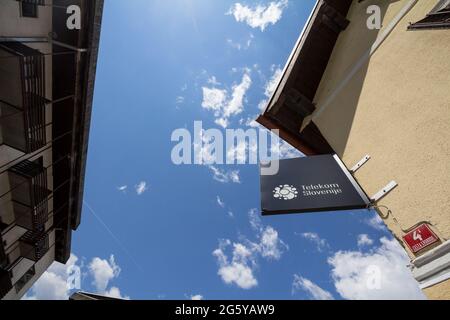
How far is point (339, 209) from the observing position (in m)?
3.97

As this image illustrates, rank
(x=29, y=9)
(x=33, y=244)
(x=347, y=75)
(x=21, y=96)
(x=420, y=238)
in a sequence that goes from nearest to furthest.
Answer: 1. (x=420, y=238)
2. (x=347, y=75)
3. (x=21, y=96)
4. (x=29, y=9)
5. (x=33, y=244)

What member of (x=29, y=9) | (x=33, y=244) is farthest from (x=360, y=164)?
(x=33, y=244)

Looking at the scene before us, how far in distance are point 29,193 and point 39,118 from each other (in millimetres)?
2757

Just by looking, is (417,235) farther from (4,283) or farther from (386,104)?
(4,283)

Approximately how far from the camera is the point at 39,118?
8.95 m

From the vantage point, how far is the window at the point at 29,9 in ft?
25.4

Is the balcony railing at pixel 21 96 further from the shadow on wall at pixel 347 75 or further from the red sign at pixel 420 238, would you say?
the red sign at pixel 420 238

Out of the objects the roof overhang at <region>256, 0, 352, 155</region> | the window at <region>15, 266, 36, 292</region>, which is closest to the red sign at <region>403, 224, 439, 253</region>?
the roof overhang at <region>256, 0, 352, 155</region>

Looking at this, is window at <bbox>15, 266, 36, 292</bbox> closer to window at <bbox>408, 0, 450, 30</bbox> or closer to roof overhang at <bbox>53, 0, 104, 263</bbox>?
roof overhang at <bbox>53, 0, 104, 263</bbox>

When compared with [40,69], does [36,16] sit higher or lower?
higher
